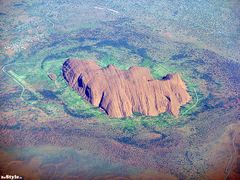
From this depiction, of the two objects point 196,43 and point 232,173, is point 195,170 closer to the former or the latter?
point 232,173

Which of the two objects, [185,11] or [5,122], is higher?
[185,11]

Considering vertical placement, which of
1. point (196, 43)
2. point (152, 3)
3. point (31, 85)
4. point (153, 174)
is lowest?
point (153, 174)

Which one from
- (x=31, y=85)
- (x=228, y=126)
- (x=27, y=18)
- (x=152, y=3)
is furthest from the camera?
(x=152, y=3)

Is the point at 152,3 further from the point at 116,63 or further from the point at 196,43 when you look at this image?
the point at 116,63

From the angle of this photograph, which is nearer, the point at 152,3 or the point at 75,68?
the point at 75,68

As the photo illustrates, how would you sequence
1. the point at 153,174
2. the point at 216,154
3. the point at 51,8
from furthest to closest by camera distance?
the point at 51,8 < the point at 216,154 < the point at 153,174

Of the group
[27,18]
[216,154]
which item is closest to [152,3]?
[27,18]

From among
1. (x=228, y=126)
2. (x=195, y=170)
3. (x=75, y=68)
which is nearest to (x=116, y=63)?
(x=75, y=68)
